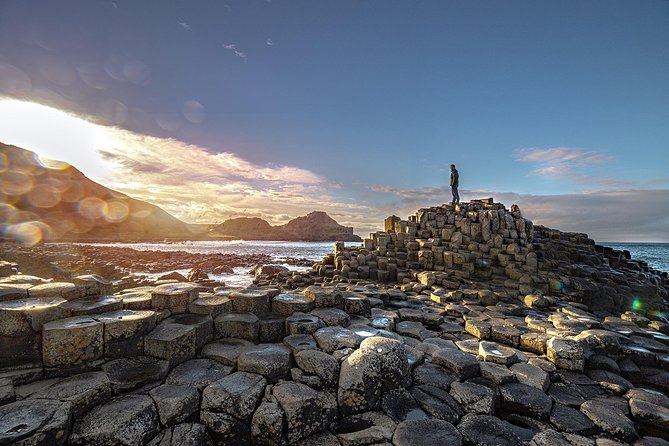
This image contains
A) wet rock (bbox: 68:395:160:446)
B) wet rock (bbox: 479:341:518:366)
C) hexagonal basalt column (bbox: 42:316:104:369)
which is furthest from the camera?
wet rock (bbox: 479:341:518:366)

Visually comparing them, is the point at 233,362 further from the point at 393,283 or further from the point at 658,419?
the point at 393,283

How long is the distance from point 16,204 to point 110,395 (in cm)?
13559

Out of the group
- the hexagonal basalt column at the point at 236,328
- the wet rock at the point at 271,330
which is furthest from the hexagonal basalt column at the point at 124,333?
the wet rock at the point at 271,330

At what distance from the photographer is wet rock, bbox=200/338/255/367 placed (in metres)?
4.59

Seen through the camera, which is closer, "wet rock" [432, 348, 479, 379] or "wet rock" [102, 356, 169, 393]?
"wet rock" [102, 356, 169, 393]

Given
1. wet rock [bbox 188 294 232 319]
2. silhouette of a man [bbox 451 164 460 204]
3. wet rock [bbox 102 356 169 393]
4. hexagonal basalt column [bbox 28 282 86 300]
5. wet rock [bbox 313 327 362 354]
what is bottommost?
wet rock [bbox 102 356 169 393]

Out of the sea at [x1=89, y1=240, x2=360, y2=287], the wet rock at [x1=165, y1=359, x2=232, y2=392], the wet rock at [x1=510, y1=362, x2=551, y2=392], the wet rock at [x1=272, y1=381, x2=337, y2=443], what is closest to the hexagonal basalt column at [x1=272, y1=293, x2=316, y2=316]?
the wet rock at [x1=165, y1=359, x2=232, y2=392]

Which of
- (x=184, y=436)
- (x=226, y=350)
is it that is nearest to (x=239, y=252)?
(x=226, y=350)

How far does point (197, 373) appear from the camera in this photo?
169 inches

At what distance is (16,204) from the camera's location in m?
95.4

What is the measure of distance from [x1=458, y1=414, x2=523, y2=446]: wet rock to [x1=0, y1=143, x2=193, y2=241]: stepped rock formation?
100 m

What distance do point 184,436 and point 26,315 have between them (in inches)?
113

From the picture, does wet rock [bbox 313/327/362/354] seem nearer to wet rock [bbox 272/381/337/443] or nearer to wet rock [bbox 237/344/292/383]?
wet rock [bbox 237/344/292/383]

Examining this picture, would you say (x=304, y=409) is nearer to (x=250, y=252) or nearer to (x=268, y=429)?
(x=268, y=429)
